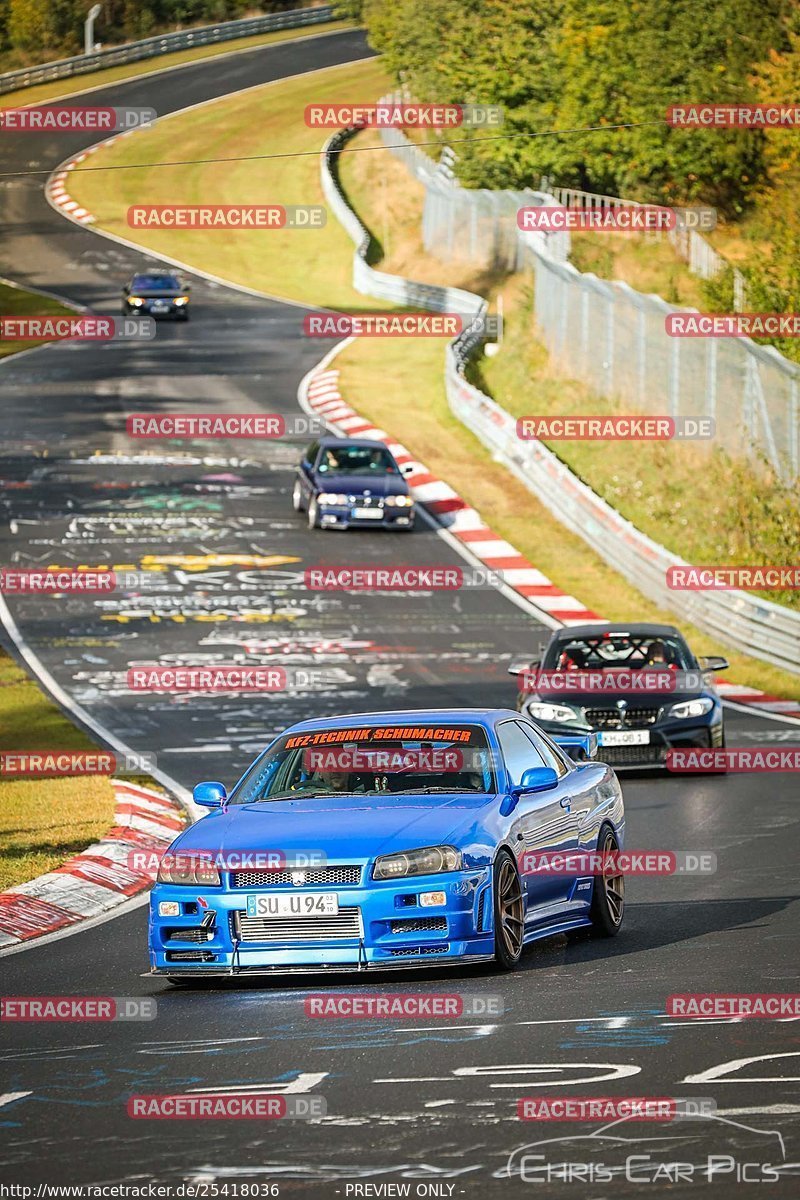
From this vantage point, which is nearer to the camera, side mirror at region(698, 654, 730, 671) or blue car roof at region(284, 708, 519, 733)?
blue car roof at region(284, 708, 519, 733)

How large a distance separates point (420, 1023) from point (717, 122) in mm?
52334

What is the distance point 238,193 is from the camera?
81938 mm

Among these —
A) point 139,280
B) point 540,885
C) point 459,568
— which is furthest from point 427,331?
point 540,885

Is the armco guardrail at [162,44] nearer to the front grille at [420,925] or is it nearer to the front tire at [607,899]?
the front tire at [607,899]

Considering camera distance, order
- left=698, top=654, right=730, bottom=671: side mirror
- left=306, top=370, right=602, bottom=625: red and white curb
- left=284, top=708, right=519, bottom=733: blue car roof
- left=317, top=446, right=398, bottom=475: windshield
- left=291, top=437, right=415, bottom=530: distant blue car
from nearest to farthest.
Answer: left=284, top=708, right=519, bottom=733: blue car roof
left=698, top=654, right=730, bottom=671: side mirror
left=306, top=370, right=602, bottom=625: red and white curb
left=291, top=437, right=415, bottom=530: distant blue car
left=317, top=446, right=398, bottom=475: windshield

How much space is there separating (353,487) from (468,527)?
218cm

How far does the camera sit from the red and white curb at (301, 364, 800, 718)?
1061 inches

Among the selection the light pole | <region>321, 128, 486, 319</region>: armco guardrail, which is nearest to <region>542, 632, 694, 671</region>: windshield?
<region>321, 128, 486, 319</region>: armco guardrail

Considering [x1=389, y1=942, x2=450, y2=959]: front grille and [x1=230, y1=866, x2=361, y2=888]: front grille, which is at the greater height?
[x1=230, y1=866, x2=361, y2=888]: front grille

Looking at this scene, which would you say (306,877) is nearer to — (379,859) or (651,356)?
(379,859)

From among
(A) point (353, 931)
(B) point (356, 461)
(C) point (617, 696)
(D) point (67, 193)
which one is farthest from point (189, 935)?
(D) point (67, 193)

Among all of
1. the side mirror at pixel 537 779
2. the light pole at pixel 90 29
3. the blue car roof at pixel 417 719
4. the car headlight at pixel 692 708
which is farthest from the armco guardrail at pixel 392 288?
the side mirror at pixel 537 779

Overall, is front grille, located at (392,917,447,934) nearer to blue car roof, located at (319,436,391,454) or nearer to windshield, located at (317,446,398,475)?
windshield, located at (317,446,398,475)

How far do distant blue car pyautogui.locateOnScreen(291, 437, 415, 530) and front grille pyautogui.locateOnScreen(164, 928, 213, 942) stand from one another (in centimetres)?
2623
